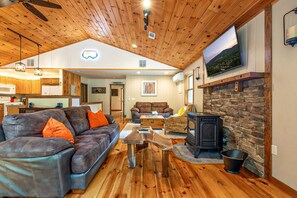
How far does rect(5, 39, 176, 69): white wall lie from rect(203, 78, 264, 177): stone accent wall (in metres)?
3.94

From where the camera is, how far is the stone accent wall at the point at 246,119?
2389 mm

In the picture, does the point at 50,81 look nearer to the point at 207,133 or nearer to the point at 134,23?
the point at 134,23

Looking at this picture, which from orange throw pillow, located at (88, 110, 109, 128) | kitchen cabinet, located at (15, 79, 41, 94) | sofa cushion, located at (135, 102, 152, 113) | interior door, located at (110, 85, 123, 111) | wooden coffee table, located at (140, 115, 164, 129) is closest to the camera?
orange throw pillow, located at (88, 110, 109, 128)

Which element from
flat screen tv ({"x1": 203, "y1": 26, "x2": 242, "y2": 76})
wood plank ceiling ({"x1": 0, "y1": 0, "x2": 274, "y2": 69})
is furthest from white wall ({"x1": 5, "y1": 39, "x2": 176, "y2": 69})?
flat screen tv ({"x1": 203, "y1": 26, "x2": 242, "y2": 76})

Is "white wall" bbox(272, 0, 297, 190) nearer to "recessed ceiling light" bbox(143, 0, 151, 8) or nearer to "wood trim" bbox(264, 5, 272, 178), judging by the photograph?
"wood trim" bbox(264, 5, 272, 178)

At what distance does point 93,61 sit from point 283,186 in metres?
6.62

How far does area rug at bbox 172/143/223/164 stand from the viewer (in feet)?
9.86

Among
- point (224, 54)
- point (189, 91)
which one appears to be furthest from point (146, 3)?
point (189, 91)

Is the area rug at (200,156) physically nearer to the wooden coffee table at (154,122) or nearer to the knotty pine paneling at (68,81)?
the wooden coffee table at (154,122)

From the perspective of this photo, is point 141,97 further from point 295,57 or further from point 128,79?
point 295,57

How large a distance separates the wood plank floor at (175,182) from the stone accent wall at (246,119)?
0.32 m

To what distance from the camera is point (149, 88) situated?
8633 millimetres

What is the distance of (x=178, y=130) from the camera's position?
5152 mm

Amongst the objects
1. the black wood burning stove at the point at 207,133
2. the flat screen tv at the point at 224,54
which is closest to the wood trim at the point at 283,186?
the black wood burning stove at the point at 207,133
